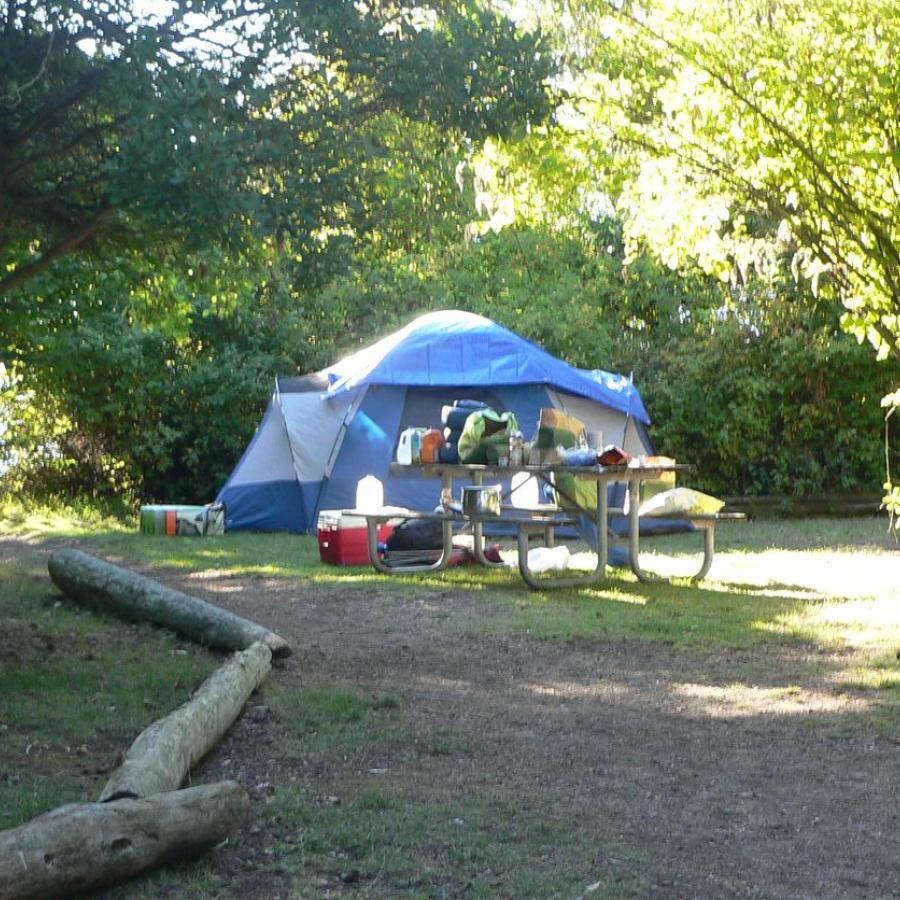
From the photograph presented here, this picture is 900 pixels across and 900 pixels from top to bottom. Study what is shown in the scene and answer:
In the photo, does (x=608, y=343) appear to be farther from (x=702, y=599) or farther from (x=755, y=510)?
(x=702, y=599)

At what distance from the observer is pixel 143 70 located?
18.1 feet

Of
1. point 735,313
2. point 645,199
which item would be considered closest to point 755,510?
point 735,313

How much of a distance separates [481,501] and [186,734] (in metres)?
5.61

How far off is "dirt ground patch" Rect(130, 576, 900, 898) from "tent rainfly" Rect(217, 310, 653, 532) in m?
6.05

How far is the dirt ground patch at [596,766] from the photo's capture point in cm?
379

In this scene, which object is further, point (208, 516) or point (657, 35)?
point (208, 516)

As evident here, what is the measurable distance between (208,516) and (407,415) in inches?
93.1

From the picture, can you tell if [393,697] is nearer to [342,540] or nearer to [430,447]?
[430,447]

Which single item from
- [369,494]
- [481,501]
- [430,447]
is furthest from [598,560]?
[369,494]

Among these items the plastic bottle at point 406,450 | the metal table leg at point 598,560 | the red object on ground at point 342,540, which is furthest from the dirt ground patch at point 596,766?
the red object on ground at point 342,540

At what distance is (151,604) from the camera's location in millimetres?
7859

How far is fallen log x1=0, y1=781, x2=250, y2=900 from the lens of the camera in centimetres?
329

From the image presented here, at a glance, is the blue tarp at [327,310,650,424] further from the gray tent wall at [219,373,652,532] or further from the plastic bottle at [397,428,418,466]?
the plastic bottle at [397,428,418,466]

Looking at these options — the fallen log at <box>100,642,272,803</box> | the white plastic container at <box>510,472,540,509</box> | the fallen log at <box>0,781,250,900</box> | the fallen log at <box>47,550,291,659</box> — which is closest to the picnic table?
the white plastic container at <box>510,472,540,509</box>
